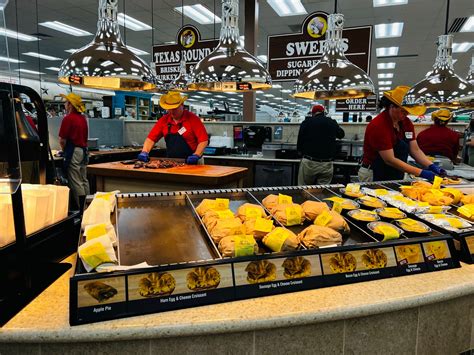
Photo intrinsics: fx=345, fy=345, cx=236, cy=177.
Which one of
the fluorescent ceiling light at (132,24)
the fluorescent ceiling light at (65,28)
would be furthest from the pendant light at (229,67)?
the fluorescent ceiling light at (65,28)

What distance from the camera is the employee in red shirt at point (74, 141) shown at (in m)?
5.17

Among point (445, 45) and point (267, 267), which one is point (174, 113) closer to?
point (445, 45)

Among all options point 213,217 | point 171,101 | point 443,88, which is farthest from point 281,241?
point 171,101

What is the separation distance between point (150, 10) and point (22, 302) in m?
7.24

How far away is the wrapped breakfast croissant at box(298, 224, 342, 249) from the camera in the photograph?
120 cm

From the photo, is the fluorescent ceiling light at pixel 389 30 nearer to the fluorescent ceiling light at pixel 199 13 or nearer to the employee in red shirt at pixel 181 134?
the fluorescent ceiling light at pixel 199 13

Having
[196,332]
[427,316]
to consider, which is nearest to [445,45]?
[427,316]

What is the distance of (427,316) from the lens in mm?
1140

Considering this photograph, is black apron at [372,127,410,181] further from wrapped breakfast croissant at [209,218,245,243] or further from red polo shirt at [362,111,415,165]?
wrapped breakfast croissant at [209,218,245,243]

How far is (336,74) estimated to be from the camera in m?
2.30

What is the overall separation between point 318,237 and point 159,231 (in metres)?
0.63

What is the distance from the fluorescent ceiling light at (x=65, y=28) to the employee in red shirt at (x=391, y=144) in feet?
25.9

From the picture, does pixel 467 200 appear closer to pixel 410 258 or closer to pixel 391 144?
pixel 410 258

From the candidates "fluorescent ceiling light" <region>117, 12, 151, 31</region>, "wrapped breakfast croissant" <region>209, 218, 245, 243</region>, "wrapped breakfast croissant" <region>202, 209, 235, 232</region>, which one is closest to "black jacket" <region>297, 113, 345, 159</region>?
"wrapped breakfast croissant" <region>202, 209, 235, 232</region>
